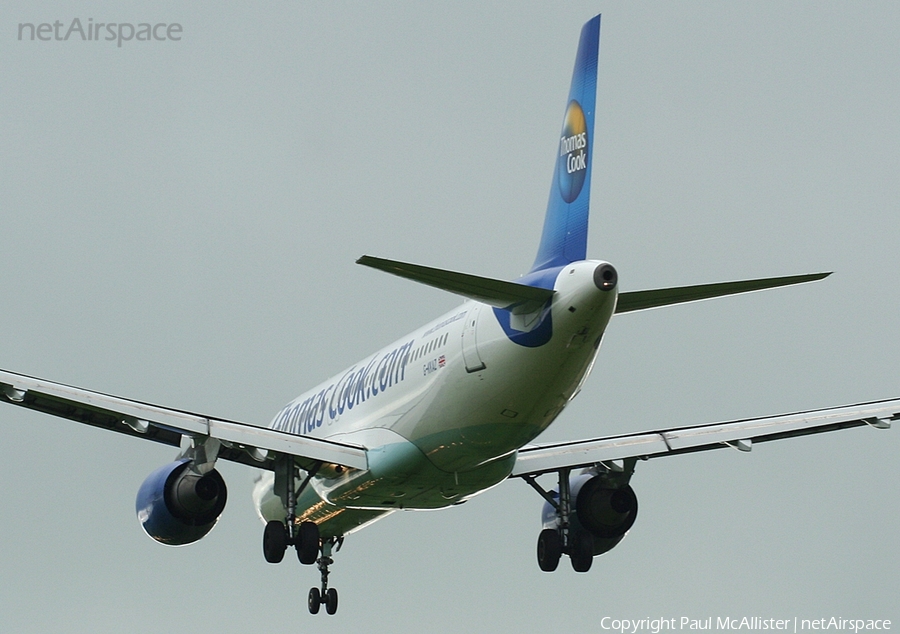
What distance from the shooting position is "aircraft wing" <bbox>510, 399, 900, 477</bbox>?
27266mm

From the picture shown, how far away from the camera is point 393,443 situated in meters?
26.8

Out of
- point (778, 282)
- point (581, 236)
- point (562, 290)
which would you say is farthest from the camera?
point (581, 236)

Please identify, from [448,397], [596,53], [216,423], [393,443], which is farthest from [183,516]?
[596,53]

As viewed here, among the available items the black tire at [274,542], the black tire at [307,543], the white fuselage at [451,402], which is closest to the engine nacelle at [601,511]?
the white fuselage at [451,402]

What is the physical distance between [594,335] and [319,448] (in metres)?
6.83

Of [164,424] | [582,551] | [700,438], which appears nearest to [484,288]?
[164,424]

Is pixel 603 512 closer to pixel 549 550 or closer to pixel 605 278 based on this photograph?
pixel 549 550

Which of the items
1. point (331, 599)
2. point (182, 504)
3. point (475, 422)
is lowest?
point (331, 599)

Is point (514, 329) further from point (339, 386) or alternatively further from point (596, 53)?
point (339, 386)

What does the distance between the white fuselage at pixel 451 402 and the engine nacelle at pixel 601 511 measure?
8.10ft

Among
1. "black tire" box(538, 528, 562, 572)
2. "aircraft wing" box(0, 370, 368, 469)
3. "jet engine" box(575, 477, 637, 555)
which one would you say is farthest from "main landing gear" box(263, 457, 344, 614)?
"jet engine" box(575, 477, 637, 555)

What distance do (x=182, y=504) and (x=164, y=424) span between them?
110 inches

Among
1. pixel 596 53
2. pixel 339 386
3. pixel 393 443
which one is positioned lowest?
pixel 393 443

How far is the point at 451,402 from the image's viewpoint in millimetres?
25031
